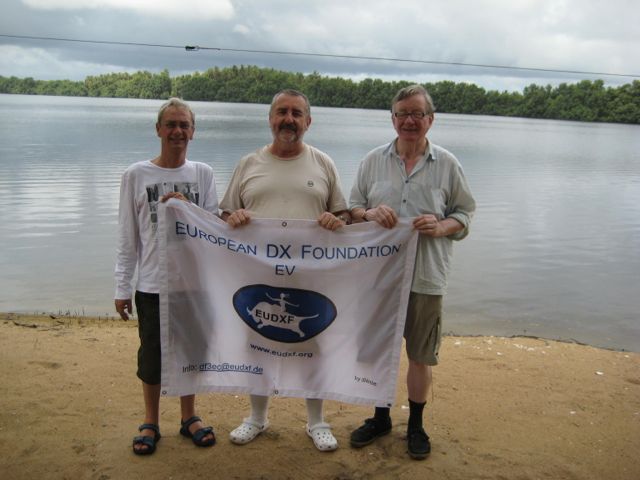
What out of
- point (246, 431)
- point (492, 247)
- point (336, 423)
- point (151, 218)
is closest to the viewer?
point (151, 218)

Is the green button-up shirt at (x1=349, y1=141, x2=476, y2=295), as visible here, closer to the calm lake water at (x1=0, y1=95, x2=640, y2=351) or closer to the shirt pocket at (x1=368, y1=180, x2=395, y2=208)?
the shirt pocket at (x1=368, y1=180, x2=395, y2=208)

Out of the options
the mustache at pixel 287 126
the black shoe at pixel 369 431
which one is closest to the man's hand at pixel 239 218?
the mustache at pixel 287 126

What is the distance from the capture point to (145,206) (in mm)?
4094

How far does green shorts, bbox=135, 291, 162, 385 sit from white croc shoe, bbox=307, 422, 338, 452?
1221mm

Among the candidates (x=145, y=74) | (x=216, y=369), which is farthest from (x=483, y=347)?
(x=145, y=74)

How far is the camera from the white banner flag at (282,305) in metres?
4.15

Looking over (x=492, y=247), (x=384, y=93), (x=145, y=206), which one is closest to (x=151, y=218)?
(x=145, y=206)

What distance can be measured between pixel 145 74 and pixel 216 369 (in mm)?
151622

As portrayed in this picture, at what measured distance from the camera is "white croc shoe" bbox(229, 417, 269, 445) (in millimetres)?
4449

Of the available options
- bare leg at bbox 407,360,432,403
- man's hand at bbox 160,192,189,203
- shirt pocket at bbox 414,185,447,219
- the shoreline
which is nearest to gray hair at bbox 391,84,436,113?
shirt pocket at bbox 414,185,447,219

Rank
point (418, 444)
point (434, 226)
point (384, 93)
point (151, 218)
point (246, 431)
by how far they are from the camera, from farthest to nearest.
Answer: point (384, 93), point (246, 431), point (418, 444), point (151, 218), point (434, 226)

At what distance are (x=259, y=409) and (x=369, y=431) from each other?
2.84 ft

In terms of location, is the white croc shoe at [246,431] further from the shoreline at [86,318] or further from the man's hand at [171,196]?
the shoreline at [86,318]

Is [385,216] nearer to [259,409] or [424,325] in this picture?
[424,325]
